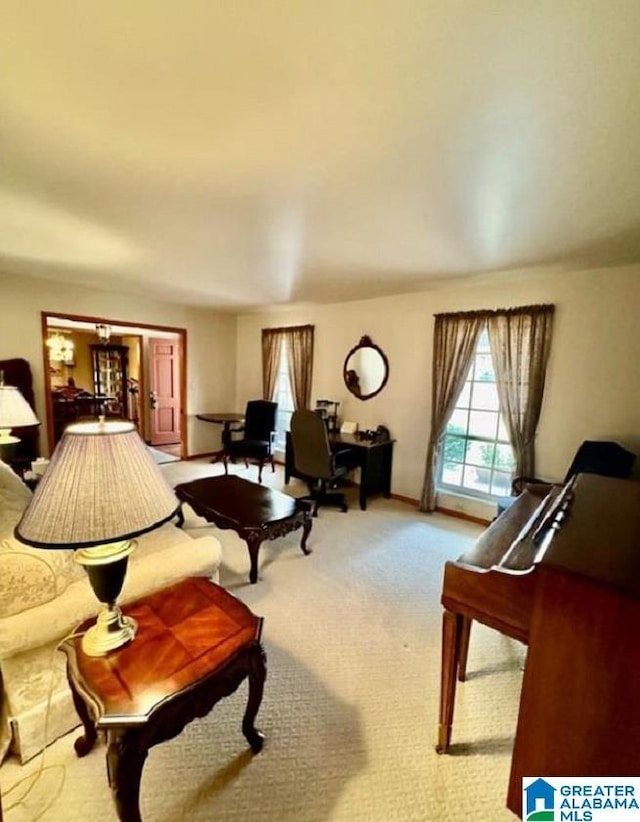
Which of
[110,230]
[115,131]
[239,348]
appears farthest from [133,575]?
[239,348]

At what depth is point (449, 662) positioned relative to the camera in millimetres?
1374

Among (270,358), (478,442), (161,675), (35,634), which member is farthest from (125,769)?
(270,358)

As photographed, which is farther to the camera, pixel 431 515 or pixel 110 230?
pixel 431 515

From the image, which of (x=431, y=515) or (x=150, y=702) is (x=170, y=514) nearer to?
(x=150, y=702)

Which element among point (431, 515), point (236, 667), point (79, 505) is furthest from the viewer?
point (431, 515)

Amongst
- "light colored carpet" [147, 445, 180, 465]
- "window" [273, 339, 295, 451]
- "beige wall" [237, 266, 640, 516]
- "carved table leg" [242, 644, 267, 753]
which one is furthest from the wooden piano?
"light colored carpet" [147, 445, 180, 465]

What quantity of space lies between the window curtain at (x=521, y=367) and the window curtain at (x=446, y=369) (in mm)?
198

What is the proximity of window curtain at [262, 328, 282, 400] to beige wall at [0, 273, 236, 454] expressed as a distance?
731 mm

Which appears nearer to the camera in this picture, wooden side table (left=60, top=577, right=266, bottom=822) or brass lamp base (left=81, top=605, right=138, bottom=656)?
wooden side table (left=60, top=577, right=266, bottom=822)

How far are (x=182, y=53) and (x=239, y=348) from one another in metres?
5.17

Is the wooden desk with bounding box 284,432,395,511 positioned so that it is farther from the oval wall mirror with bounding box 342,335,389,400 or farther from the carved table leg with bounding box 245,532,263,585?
the carved table leg with bounding box 245,532,263,585

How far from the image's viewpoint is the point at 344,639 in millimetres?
2043

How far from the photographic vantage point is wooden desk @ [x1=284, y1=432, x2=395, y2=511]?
3.98 meters

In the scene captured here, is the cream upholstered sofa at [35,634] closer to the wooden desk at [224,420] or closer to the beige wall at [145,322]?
the beige wall at [145,322]
